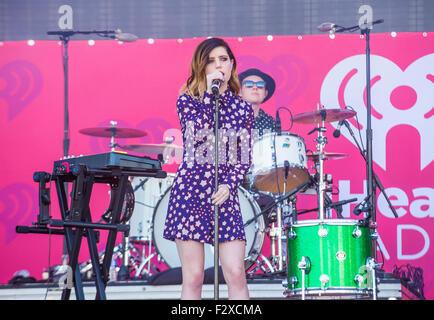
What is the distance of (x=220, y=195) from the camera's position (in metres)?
2.59

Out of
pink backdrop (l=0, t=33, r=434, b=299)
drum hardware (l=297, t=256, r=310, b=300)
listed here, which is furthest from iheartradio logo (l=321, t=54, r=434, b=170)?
drum hardware (l=297, t=256, r=310, b=300)

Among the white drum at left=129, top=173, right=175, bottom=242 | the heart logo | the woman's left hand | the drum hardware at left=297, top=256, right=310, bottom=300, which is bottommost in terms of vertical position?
the drum hardware at left=297, top=256, right=310, bottom=300

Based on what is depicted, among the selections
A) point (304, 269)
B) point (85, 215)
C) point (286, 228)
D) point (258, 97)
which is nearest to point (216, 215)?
point (85, 215)

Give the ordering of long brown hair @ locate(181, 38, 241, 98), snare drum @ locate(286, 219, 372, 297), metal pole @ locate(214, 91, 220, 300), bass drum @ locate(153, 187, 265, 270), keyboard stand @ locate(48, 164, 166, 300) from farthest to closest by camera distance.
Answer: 1. bass drum @ locate(153, 187, 265, 270)
2. snare drum @ locate(286, 219, 372, 297)
3. keyboard stand @ locate(48, 164, 166, 300)
4. long brown hair @ locate(181, 38, 241, 98)
5. metal pole @ locate(214, 91, 220, 300)

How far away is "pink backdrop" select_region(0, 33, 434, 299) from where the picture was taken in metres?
5.61

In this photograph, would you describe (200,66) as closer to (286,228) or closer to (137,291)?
(286,228)

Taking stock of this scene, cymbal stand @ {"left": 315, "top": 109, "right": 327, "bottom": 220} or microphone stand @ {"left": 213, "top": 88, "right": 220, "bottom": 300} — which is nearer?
microphone stand @ {"left": 213, "top": 88, "right": 220, "bottom": 300}

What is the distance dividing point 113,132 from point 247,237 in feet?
4.79

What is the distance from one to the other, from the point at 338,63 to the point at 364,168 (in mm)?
959

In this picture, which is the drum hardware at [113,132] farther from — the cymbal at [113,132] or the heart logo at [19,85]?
the heart logo at [19,85]

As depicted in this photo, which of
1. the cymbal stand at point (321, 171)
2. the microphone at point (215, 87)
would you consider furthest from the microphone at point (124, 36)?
the microphone at point (215, 87)

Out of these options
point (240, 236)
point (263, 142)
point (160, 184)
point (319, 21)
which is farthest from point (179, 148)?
point (240, 236)

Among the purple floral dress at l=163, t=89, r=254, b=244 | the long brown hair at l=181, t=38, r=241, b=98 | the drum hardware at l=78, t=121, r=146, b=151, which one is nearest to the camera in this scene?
the purple floral dress at l=163, t=89, r=254, b=244

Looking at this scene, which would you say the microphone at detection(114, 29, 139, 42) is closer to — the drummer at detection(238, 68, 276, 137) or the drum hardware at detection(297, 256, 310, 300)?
the drummer at detection(238, 68, 276, 137)
